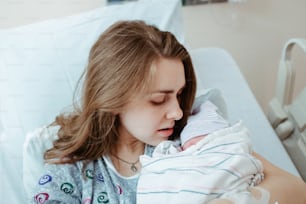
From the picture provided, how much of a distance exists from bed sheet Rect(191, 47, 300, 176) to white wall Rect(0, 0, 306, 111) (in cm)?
19

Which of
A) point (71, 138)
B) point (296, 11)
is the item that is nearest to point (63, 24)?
point (71, 138)

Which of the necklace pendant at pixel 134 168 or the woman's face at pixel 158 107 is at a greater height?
the woman's face at pixel 158 107

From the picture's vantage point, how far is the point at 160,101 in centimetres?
91

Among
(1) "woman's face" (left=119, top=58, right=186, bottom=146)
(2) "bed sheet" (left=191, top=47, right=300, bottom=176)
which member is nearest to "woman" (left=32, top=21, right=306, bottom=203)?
(1) "woman's face" (left=119, top=58, right=186, bottom=146)

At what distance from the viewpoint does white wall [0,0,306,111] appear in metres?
1.71

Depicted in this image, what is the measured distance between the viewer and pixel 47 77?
121 cm

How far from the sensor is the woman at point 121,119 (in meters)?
0.89

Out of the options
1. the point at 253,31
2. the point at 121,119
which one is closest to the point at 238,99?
the point at 253,31

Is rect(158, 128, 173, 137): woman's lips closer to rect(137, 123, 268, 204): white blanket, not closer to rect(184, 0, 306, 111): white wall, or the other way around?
rect(137, 123, 268, 204): white blanket

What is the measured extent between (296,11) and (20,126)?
1184 mm

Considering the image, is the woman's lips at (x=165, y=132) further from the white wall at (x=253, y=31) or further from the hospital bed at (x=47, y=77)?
the white wall at (x=253, y=31)

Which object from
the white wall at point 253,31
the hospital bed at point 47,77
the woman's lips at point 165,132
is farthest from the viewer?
the white wall at point 253,31

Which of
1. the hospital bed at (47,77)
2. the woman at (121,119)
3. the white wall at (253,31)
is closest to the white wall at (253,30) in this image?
the white wall at (253,31)

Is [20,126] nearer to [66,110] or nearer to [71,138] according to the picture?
[66,110]
